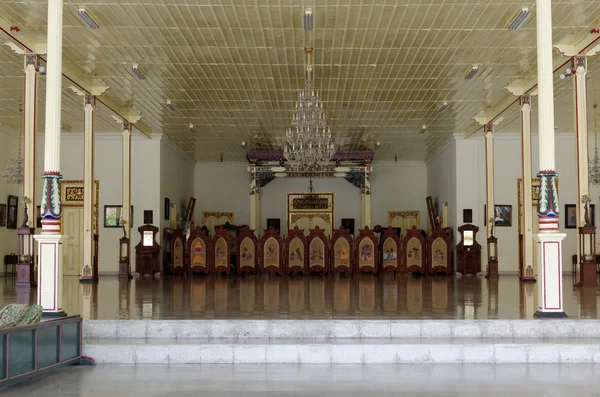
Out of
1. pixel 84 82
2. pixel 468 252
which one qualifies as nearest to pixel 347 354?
pixel 84 82

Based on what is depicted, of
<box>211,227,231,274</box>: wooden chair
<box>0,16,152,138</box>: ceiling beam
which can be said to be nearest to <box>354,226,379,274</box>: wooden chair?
<box>211,227,231,274</box>: wooden chair

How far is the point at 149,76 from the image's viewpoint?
1141 centimetres

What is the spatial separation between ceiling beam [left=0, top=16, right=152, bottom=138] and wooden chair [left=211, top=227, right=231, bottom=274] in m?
3.18

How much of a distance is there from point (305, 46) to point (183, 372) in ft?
18.3

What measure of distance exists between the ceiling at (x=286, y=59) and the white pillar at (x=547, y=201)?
4.79ft

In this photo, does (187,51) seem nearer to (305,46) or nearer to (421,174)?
(305,46)

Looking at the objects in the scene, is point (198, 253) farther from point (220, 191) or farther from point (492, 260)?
point (220, 191)

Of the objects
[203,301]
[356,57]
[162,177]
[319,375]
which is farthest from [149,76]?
[319,375]

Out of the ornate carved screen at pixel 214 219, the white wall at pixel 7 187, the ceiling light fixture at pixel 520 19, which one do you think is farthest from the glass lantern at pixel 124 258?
the ceiling light fixture at pixel 520 19

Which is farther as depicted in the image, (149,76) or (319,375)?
(149,76)

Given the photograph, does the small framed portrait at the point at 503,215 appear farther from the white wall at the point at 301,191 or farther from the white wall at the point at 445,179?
the white wall at the point at 301,191

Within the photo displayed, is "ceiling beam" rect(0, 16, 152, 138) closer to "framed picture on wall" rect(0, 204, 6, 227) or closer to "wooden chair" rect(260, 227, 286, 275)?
"framed picture on wall" rect(0, 204, 6, 227)

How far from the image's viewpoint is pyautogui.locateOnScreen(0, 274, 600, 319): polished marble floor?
731 centimetres

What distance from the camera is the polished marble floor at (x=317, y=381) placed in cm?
496
